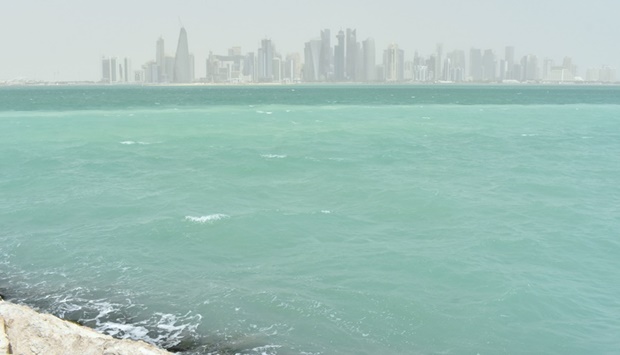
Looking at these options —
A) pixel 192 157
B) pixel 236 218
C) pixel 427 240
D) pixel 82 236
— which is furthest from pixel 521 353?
pixel 192 157

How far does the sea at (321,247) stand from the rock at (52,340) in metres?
2.56

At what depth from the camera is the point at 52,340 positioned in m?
8.84

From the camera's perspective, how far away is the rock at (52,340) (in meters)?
8.41

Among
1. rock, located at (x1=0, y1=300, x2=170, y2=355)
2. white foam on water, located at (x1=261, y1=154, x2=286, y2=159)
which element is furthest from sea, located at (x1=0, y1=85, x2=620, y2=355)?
rock, located at (x1=0, y1=300, x2=170, y2=355)

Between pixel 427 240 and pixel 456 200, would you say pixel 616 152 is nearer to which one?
pixel 456 200

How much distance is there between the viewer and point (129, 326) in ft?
39.9

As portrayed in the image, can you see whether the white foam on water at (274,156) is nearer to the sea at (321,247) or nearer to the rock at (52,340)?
the sea at (321,247)

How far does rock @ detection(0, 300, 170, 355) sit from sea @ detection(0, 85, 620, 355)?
2.56m

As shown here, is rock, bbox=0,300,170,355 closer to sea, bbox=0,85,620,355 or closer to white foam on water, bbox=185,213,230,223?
sea, bbox=0,85,620,355

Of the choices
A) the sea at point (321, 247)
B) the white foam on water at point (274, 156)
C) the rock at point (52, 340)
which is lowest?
the sea at point (321, 247)

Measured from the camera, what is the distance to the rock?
841 cm

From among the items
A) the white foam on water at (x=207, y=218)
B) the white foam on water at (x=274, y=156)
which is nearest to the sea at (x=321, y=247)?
the white foam on water at (x=207, y=218)

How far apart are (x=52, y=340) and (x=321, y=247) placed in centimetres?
960

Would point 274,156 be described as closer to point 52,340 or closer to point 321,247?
point 321,247
